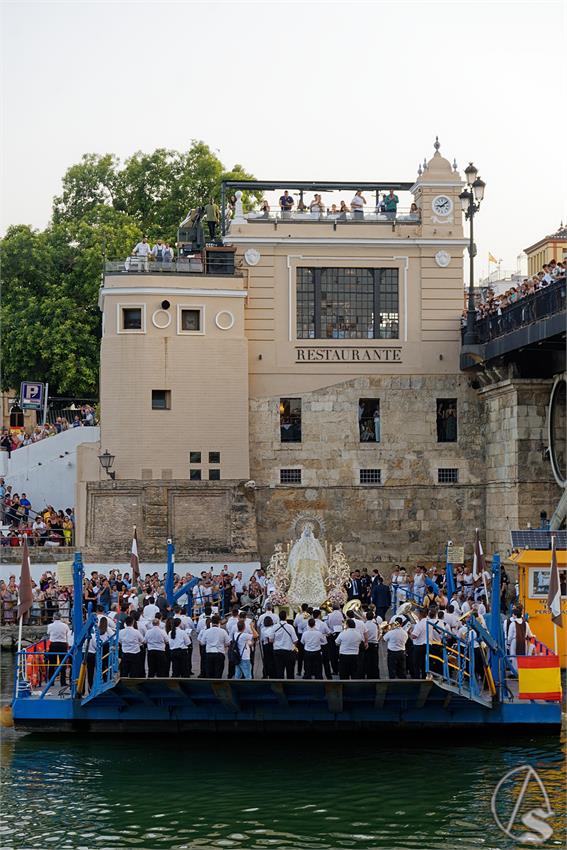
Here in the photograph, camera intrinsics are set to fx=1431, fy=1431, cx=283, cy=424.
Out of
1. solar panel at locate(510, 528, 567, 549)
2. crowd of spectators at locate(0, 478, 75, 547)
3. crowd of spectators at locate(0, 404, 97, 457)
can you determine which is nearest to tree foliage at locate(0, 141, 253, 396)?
crowd of spectators at locate(0, 404, 97, 457)

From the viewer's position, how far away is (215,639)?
80.6 feet

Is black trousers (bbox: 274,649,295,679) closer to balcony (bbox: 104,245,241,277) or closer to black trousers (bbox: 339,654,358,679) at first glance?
black trousers (bbox: 339,654,358,679)

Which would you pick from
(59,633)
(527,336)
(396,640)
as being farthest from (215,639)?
(527,336)

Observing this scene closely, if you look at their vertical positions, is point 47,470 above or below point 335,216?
below

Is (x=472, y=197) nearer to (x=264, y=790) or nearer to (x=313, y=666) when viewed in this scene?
(x=313, y=666)

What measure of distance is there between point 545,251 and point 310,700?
56.9m

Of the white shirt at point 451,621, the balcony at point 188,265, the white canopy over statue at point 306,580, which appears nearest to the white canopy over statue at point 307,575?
the white canopy over statue at point 306,580

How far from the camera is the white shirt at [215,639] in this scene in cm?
2453

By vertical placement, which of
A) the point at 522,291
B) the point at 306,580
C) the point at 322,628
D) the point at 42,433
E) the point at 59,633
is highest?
the point at 522,291

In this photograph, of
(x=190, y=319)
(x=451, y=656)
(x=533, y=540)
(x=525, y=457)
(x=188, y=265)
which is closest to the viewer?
(x=451, y=656)

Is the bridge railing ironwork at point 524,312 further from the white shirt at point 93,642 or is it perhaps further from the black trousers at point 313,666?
the white shirt at point 93,642

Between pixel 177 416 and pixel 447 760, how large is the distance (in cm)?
2172

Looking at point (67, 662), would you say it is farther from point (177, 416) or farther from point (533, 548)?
point (177, 416)

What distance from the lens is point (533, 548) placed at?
30500mm
